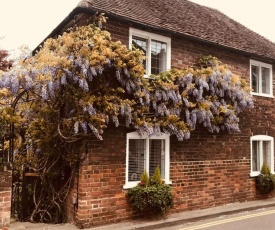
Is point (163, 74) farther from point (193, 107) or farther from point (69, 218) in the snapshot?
point (69, 218)

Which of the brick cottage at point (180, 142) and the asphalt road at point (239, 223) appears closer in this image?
the brick cottage at point (180, 142)

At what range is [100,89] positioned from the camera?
705cm

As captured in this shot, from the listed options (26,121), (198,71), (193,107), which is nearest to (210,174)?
(193,107)

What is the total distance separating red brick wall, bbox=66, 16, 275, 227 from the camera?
275 inches

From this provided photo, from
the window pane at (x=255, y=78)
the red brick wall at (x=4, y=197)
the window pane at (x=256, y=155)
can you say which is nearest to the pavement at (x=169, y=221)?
the red brick wall at (x=4, y=197)

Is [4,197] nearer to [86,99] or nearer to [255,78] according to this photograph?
[86,99]

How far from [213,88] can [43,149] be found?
202 inches

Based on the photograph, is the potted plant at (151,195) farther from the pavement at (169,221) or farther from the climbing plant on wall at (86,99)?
the climbing plant on wall at (86,99)

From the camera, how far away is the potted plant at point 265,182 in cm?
1033

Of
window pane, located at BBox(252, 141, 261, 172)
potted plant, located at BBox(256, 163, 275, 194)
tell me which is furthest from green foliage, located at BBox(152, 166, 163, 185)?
window pane, located at BBox(252, 141, 261, 172)

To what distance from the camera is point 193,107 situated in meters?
8.53

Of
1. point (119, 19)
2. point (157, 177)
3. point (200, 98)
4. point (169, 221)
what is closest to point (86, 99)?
point (119, 19)

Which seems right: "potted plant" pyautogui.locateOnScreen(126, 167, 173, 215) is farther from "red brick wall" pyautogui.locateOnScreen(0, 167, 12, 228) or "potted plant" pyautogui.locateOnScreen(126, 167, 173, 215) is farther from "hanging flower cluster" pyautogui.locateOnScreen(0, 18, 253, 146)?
"red brick wall" pyautogui.locateOnScreen(0, 167, 12, 228)

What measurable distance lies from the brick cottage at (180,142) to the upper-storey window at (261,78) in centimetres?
4
